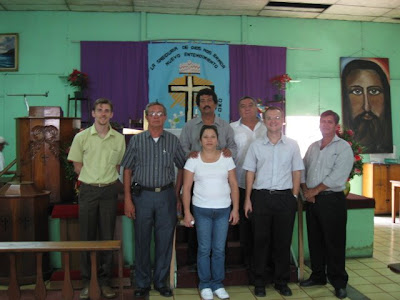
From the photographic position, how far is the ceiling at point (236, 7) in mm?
6762

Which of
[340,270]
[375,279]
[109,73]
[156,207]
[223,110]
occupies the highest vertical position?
[109,73]

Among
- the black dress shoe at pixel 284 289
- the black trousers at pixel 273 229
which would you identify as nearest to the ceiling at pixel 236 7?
the black trousers at pixel 273 229

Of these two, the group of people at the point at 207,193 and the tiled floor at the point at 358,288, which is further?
the tiled floor at the point at 358,288

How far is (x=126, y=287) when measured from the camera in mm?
3461

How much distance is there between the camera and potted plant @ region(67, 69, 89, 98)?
21.9 feet

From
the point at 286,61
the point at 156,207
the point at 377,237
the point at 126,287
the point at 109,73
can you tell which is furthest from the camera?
the point at 286,61

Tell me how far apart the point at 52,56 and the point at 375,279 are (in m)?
6.31

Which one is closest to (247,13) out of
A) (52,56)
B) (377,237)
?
(52,56)

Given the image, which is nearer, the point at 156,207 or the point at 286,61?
the point at 156,207

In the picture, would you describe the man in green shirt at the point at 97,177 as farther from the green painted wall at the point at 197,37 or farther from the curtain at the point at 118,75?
the green painted wall at the point at 197,37

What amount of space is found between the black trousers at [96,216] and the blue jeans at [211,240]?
0.71m

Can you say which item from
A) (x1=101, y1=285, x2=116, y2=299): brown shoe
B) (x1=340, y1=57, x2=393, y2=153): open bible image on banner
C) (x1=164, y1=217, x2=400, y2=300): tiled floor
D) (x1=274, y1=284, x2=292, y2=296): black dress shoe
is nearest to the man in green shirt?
(x1=101, y1=285, x2=116, y2=299): brown shoe

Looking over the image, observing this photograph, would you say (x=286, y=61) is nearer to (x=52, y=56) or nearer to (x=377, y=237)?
(x=377, y=237)

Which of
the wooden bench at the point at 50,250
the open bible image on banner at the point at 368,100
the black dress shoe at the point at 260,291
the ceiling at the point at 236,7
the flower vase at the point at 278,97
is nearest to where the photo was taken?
the wooden bench at the point at 50,250
